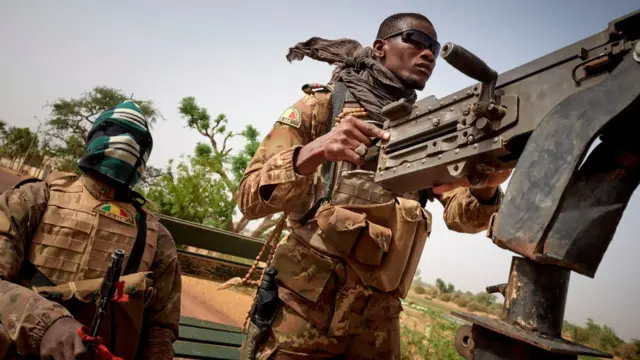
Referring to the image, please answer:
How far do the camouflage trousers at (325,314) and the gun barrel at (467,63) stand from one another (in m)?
1.24

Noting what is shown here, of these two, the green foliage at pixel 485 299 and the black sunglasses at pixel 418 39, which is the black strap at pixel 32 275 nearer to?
the black sunglasses at pixel 418 39

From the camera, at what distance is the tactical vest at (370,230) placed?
210 cm

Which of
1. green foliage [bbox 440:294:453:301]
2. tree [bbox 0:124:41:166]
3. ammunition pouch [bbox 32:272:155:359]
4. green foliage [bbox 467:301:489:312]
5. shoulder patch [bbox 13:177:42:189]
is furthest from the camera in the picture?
tree [bbox 0:124:41:166]

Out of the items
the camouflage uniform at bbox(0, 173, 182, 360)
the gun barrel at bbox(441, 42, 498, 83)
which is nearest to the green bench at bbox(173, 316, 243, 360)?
the camouflage uniform at bbox(0, 173, 182, 360)

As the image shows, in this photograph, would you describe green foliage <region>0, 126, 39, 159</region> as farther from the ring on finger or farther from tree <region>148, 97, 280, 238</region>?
the ring on finger

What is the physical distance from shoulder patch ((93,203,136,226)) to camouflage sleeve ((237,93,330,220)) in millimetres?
819

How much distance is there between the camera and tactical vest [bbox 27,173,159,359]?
2244 mm

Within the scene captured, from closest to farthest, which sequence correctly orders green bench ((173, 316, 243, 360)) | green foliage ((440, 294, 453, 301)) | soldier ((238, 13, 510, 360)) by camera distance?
1. soldier ((238, 13, 510, 360))
2. green bench ((173, 316, 243, 360))
3. green foliage ((440, 294, 453, 301))

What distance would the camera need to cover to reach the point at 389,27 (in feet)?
9.07

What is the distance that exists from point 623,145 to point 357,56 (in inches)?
76.4

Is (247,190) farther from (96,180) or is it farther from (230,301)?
(230,301)

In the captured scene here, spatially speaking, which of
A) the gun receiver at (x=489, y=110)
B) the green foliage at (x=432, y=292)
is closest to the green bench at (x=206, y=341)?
the gun receiver at (x=489, y=110)

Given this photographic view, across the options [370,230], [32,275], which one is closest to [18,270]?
[32,275]

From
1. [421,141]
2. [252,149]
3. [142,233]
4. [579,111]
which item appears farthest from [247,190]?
[252,149]
